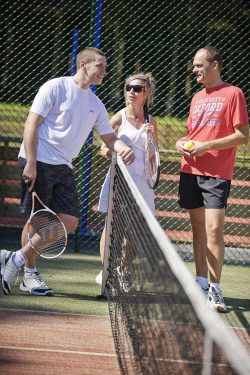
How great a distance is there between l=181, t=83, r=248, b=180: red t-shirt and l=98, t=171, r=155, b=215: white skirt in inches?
16.5

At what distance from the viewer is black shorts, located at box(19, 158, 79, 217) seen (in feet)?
19.5

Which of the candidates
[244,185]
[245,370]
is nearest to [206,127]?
[244,185]

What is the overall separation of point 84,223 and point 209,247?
3102mm

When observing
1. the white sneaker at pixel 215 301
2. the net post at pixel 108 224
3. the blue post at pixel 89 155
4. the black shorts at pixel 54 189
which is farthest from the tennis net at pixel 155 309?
the blue post at pixel 89 155

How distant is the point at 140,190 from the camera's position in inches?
260

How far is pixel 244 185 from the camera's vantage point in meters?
9.96

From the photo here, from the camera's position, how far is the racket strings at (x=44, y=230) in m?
5.88

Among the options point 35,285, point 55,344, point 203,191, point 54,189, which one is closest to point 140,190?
point 203,191

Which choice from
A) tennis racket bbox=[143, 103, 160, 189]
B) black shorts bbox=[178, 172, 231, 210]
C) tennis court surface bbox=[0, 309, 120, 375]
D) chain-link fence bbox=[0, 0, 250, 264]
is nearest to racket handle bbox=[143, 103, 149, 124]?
tennis racket bbox=[143, 103, 160, 189]

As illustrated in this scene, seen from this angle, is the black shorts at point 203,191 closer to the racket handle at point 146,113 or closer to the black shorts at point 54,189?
the racket handle at point 146,113

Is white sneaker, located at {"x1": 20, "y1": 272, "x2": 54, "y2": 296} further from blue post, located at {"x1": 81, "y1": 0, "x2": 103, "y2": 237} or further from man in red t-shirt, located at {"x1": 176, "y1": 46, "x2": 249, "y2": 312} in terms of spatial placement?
blue post, located at {"x1": 81, "y1": 0, "x2": 103, "y2": 237}

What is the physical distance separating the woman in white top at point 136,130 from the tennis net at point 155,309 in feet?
1.55

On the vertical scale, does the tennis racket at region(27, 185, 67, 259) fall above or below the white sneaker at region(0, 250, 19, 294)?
above

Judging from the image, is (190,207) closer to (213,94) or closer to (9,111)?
(213,94)
